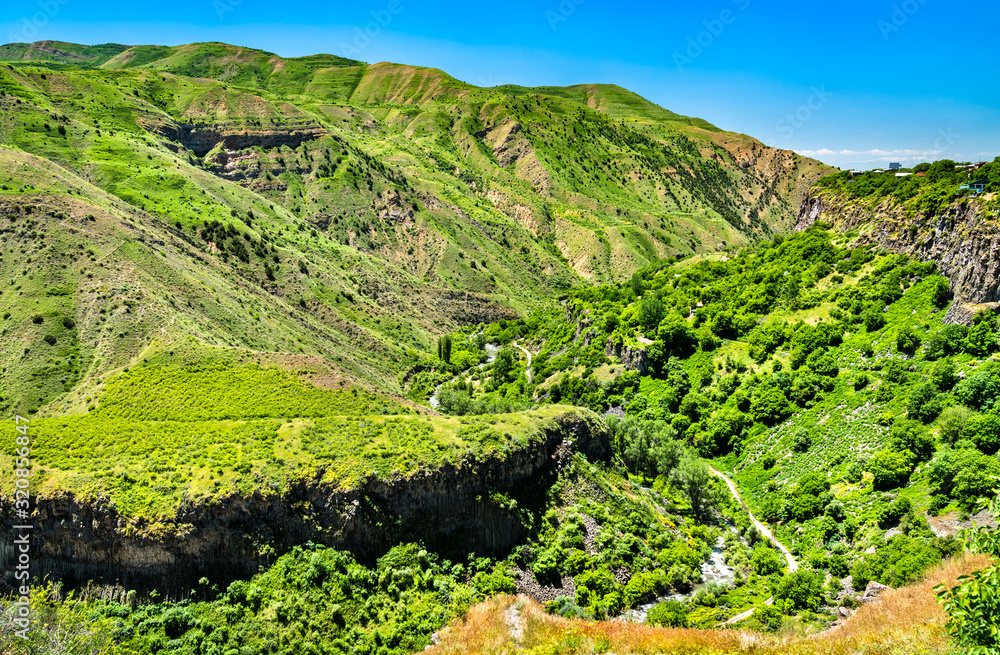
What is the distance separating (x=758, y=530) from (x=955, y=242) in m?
44.3

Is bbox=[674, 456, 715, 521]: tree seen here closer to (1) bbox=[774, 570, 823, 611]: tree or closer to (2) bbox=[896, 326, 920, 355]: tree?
(1) bbox=[774, 570, 823, 611]: tree

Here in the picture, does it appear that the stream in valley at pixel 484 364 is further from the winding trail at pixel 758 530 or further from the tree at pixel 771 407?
the tree at pixel 771 407

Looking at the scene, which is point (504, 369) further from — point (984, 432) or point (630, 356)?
point (984, 432)

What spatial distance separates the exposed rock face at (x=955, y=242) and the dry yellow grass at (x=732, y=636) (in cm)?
4666

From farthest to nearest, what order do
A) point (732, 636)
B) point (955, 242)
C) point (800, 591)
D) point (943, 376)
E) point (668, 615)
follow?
point (955, 242)
point (943, 376)
point (800, 591)
point (668, 615)
point (732, 636)

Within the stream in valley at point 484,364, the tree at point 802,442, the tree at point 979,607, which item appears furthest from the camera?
the stream in valley at point 484,364

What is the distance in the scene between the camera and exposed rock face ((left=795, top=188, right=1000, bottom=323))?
6281 centimetres

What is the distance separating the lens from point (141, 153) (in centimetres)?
14200

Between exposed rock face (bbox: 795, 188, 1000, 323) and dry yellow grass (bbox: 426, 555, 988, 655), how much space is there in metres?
46.7

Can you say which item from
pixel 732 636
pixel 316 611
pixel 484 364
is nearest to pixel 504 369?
pixel 484 364

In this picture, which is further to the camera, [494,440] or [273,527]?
[494,440]

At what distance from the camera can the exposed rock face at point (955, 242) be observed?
62812 millimetres

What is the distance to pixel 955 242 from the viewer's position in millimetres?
70562

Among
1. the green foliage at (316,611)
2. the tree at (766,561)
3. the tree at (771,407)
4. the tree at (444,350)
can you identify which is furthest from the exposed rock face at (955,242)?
the tree at (444,350)
